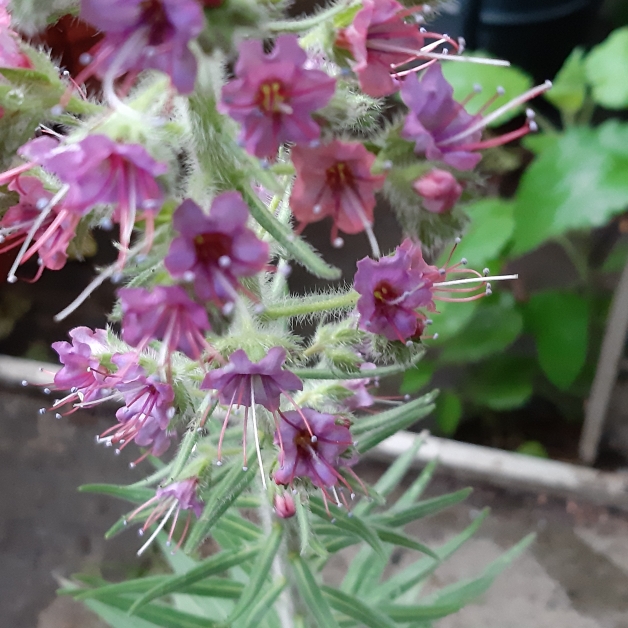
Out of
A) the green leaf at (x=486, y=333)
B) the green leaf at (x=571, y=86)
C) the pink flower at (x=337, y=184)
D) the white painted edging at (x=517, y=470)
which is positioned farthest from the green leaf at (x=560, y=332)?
the pink flower at (x=337, y=184)

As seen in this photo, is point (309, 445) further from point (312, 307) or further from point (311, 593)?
point (311, 593)

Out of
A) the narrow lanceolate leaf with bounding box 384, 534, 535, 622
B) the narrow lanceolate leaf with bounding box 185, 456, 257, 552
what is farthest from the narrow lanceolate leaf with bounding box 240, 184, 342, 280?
the narrow lanceolate leaf with bounding box 384, 534, 535, 622

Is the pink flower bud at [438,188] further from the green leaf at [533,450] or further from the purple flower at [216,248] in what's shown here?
the green leaf at [533,450]

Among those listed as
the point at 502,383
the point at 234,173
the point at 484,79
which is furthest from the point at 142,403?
the point at 502,383

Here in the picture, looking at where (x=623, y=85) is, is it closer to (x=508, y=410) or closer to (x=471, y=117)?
(x=508, y=410)

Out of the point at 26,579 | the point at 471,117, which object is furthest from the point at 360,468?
the point at 471,117

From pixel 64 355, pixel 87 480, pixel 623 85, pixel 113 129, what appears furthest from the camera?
pixel 87 480
